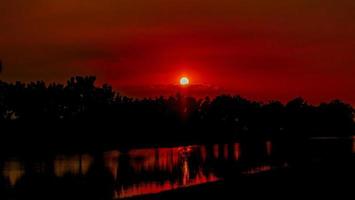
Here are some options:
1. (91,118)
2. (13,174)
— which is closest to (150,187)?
(13,174)

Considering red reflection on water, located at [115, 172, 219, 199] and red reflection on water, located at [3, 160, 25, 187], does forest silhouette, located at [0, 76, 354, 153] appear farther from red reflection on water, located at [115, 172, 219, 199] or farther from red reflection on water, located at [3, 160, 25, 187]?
red reflection on water, located at [115, 172, 219, 199]

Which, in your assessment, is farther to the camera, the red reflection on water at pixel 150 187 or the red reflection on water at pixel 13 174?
the red reflection on water at pixel 13 174

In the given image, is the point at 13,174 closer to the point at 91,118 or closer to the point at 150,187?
the point at 150,187

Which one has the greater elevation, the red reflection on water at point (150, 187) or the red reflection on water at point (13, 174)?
the red reflection on water at point (150, 187)

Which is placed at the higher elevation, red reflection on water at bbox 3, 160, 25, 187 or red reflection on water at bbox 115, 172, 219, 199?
red reflection on water at bbox 115, 172, 219, 199

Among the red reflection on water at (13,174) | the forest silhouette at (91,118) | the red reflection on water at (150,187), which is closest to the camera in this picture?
the red reflection on water at (150,187)

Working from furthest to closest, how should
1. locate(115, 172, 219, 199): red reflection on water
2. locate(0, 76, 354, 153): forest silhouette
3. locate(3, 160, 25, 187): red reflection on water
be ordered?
locate(0, 76, 354, 153): forest silhouette < locate(3, 160, 25, 187): red reflection on water < locate(115, 172, 219, 199): red reflection on water

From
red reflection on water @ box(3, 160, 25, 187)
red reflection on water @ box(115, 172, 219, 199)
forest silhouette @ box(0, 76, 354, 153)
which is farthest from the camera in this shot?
forest silhouette @ box(0, 76, 354, 153)

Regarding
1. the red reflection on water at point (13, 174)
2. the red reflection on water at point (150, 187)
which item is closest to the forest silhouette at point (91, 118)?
the red reflection on water at point (13, 174)

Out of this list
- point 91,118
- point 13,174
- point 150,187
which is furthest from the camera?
point 91,118

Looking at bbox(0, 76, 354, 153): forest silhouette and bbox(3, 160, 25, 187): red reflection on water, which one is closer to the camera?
bbox(3, 160, 25, 187): red reflection on water

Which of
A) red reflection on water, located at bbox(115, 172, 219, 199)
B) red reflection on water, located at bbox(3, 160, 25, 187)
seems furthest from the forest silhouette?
red reflection on water, located at bbox(115, 172, 219, 199)

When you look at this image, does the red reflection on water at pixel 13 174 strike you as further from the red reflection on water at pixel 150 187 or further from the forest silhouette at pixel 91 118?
the forest silhouette at pixel 91 118

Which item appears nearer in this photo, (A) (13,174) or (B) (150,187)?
(B) (150,187)
